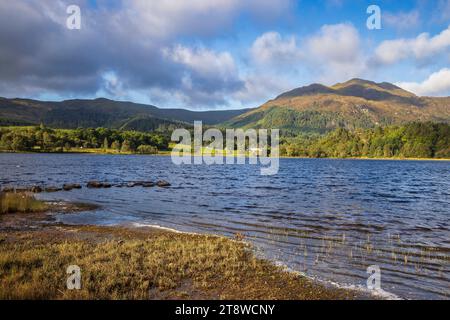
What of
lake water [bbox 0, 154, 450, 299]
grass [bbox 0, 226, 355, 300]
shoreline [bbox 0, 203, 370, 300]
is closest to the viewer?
grass [bbox 0, 226, 355, 300]

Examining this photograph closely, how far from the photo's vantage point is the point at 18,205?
32562 mm

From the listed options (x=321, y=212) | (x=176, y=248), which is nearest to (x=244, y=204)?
(x=321, y=212)

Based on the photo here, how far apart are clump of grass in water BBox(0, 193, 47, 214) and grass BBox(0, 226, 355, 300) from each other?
41.3ft

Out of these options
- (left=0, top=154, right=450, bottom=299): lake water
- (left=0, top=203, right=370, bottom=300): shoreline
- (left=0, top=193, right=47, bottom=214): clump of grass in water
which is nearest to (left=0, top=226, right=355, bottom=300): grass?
(left=0, top=203, right=370, bottom=300): shoreline

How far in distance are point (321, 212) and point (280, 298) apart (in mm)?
24083

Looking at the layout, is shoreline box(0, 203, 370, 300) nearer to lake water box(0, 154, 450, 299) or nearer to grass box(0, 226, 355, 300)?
grass box(0, 226, 355, 300)

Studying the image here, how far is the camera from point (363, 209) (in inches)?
1508

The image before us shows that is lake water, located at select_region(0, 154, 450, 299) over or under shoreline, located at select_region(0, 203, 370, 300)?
under

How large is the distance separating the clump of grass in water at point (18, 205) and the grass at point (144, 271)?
12596 millimetres

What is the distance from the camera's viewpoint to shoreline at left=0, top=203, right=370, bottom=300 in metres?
12.5

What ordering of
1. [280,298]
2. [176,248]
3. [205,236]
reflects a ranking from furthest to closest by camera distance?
[205,236] < [176,248] < [280,298]

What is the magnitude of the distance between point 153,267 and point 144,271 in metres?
0.73

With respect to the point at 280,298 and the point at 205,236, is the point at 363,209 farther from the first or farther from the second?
the point at 280,298

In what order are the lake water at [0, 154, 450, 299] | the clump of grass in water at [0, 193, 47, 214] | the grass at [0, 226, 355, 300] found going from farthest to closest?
the clump of grass in water at [0, 193, 47, 214]
the lake water at [0, 154, 450, 299]
the grass at [0, 226, 355, 300]
